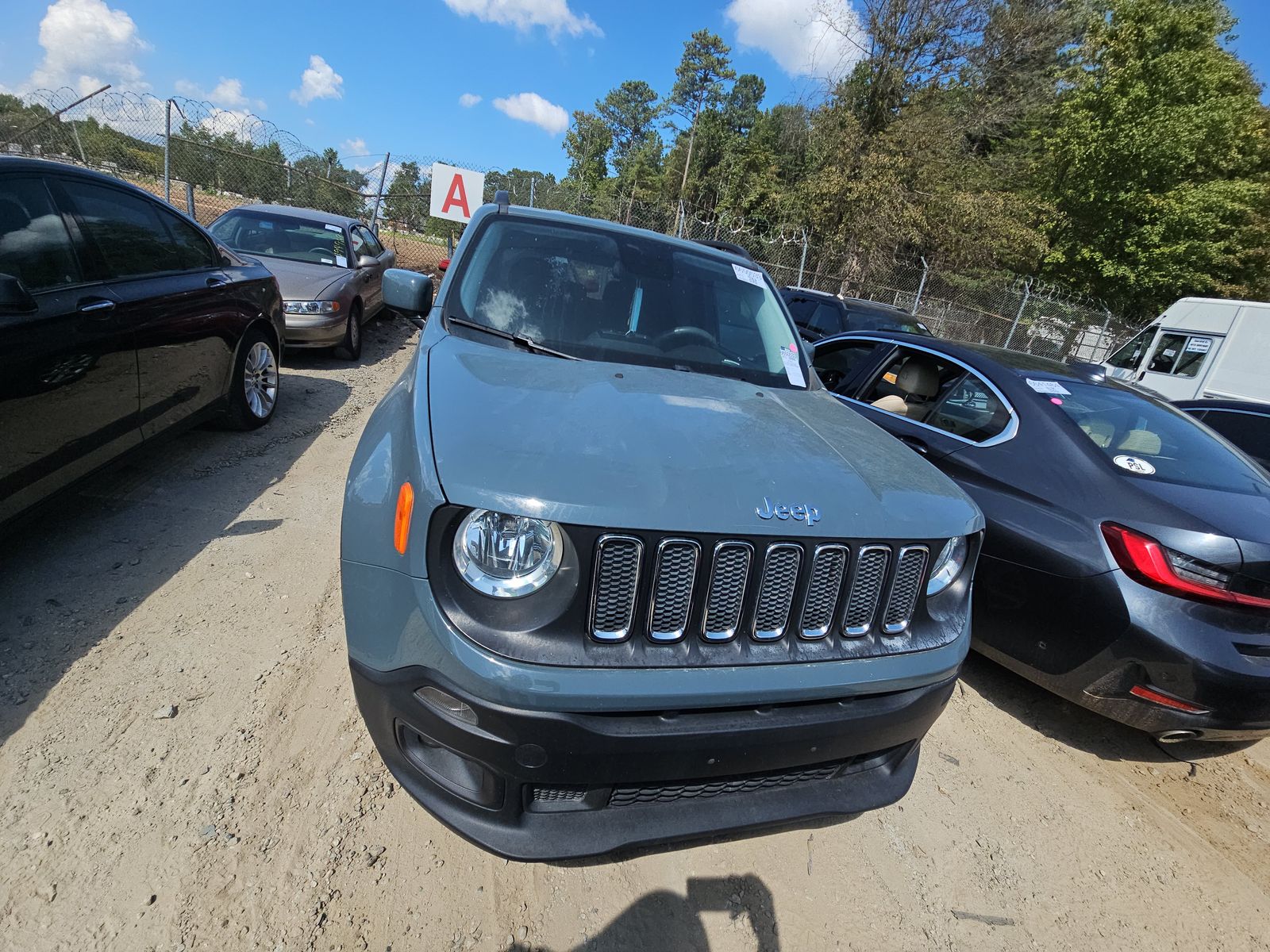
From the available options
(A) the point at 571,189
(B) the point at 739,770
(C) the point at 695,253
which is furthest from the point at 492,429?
(A) the point at 571,189

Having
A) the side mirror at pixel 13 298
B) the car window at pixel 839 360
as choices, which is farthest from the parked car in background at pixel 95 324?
the car window at pixel 839 360

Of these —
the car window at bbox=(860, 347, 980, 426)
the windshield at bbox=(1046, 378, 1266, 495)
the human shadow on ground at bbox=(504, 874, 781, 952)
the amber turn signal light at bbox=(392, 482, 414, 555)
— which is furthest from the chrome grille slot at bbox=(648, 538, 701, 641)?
the car window at bbox=(860, 347, 980, 426)

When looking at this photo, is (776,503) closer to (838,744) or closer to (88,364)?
(838,744)

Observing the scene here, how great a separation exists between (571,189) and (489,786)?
17.0m

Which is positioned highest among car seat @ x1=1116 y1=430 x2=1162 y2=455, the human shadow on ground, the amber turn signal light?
car seat @ x1=1116 y1=430 x2=1162 y2=455

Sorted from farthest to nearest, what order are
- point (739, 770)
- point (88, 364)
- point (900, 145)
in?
point (900, 145) < point (88, 364) < point (739, 770)

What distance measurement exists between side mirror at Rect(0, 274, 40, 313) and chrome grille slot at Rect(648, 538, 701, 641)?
8.60 ft

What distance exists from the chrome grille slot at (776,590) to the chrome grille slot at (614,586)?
33cm

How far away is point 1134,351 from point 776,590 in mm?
14823

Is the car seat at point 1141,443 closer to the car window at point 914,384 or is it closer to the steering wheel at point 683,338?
the car window at point 914,384

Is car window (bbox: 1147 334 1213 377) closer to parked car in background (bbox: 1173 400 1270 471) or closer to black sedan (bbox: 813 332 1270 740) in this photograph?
parked car in background (bbox: 1173 400 1270 471)

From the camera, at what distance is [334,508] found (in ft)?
12.6

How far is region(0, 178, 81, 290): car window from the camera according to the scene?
2.54 m

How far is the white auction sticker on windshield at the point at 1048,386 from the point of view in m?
3.18
